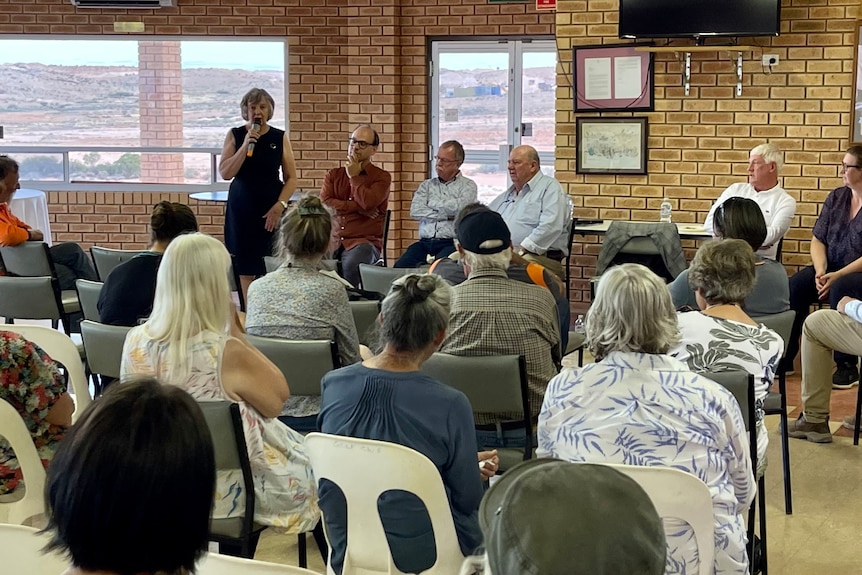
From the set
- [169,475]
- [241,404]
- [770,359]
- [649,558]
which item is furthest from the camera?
[770,359]

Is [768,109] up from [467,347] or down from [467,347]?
up

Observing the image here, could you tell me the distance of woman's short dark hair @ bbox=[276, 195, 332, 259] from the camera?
3.74m

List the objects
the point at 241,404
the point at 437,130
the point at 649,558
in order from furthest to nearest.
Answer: the point at 437,130 → the point at 241,404 → the point at 649,558

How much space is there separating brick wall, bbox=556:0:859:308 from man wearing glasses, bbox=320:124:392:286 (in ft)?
4.17

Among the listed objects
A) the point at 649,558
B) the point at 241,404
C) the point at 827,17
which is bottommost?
the point at 241,404

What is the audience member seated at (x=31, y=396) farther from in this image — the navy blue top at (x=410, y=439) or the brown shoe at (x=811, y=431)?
the brown shoe at (x=811, y=431)

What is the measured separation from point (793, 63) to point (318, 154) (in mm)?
4821

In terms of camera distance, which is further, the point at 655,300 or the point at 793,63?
the point at 793,63

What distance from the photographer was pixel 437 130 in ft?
32.3

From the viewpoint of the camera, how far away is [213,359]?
278 cm

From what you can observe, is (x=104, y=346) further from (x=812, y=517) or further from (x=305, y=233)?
(x=812, y=517)

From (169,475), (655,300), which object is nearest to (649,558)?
(169,475)

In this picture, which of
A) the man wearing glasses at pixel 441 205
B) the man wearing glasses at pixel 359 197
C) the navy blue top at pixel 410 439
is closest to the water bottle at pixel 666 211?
the man wearing glasses at pixel 441 205

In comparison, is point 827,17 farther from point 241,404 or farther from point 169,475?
point 169,475
